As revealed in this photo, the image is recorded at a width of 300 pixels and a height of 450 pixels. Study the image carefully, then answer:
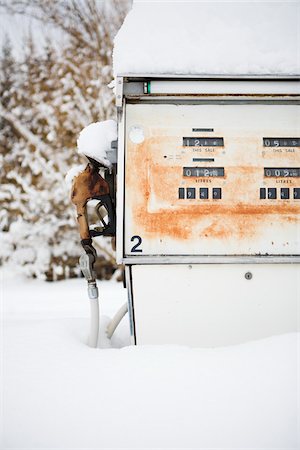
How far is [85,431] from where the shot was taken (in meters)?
1.88

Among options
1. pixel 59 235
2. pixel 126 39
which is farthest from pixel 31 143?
pixel 126 39

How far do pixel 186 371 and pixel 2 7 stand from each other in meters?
8.14

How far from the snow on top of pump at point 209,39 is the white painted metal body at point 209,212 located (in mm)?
96

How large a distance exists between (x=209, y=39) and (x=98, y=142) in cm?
81

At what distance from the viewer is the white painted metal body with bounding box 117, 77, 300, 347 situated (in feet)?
8.86

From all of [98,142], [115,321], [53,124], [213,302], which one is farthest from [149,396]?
[53,124]

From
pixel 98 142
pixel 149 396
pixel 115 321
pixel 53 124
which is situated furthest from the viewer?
pixel 53 124

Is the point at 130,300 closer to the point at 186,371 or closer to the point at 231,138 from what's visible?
the point at 186,371

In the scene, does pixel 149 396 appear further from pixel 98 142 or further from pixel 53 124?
pixel 53 124

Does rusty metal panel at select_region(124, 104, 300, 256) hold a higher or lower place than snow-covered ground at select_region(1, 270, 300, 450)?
higher

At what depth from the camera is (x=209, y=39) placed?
272cm

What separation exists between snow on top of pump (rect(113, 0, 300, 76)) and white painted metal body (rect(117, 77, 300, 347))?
0.31 feet

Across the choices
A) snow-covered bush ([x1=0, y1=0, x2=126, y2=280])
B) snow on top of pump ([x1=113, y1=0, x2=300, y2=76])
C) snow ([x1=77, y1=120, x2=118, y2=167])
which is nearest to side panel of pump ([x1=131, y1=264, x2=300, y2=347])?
snow ([x1=77, y1=120, x2=118, y2=167])

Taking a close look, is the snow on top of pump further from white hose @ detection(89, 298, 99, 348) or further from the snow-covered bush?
the snow-covered bush
